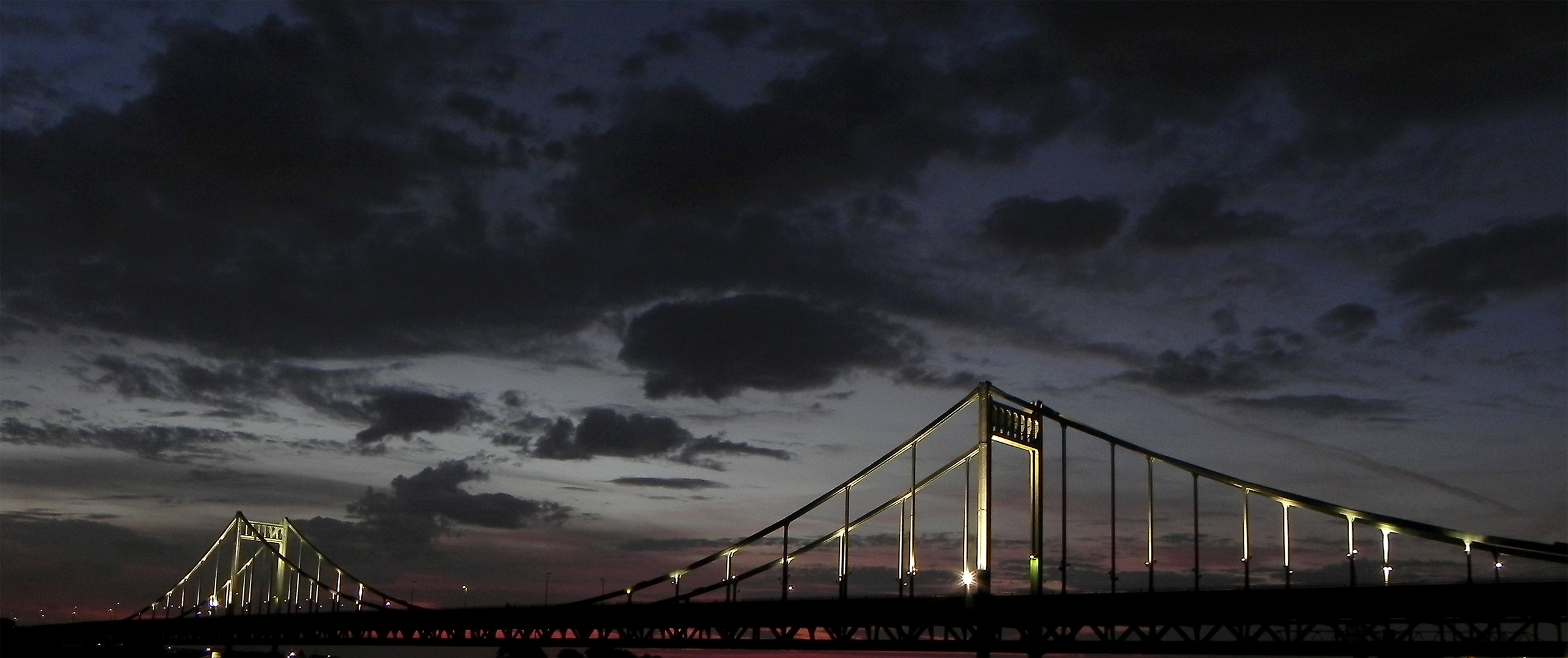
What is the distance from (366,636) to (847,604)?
6418 centimetres

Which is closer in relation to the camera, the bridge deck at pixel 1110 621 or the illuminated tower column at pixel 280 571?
the bridge deck at pixel 1110 621

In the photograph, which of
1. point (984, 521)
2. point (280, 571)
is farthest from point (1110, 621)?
point (280, 571)

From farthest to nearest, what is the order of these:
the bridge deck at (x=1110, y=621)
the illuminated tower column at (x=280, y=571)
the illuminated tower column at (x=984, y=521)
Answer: the illuminated tower column at (x=280, y=571) → the illuminated tower column at (x=984, y=521) → the bridge deck at (x=1110, y=621)

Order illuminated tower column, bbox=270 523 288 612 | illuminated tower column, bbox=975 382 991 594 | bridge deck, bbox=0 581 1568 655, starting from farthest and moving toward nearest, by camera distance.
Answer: illuminated tower column, bbox=270 523 288 612 → illuminated tower column, bbox=975 382 991 594 → bridge deck, bbox=0 581 1568 655

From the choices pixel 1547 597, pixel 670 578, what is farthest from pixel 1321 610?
pixel 670 578

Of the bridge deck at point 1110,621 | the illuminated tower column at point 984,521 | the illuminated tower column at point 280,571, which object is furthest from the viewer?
the illuminated tower column at point 280,571

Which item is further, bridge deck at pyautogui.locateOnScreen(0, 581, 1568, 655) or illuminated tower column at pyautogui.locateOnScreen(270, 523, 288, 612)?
illuminated tower column at pyautogui.locateOnScreen(270, 523, 288, 612)

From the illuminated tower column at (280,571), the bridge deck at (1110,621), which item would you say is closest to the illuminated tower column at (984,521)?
the bridge deck at (1110,621)

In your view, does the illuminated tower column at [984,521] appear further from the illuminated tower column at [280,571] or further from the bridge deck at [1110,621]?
the illuminated tower column at [280,571]

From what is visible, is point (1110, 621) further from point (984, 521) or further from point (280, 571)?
point (280, 571)

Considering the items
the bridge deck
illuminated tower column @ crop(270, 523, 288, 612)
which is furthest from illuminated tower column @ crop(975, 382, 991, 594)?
illuminated tower column @ crop(270, 523, 288, 612)

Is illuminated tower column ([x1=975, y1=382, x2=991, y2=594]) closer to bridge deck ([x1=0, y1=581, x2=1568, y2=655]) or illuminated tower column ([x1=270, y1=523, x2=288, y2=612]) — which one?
bridge deck ([x1=0, y1=581, x2=1568, y2=655])

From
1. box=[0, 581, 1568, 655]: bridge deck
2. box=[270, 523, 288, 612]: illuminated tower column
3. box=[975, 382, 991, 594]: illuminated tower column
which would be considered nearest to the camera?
box=[0, 581, 1568, 655]: bridge deck

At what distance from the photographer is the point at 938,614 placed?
7612cm
